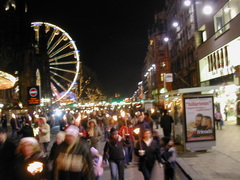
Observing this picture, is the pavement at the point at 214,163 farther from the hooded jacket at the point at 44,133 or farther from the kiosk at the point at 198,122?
the hooded jacket at the point at 44,133

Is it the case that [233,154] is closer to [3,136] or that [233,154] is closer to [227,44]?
[3,136]

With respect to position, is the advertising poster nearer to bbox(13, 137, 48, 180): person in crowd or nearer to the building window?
bbox(13, 137, 48, 180): person in crowd

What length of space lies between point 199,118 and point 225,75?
49.5ft

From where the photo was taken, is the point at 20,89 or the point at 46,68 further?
the point at 46,68

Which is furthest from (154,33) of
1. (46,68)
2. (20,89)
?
(20,89)

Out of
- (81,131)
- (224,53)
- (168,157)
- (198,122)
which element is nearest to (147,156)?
(168,157)

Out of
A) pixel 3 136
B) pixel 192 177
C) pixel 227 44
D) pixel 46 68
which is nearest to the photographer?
pixel 3 136

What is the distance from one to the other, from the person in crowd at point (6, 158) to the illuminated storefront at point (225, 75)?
1842 centimetres

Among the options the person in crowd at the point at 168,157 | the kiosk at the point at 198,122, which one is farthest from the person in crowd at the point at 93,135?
the kiosk at the point at 198,122

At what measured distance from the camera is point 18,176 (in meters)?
4.71

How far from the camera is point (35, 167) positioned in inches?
184

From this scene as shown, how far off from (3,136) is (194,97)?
807 centimetres

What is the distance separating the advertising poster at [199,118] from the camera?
11836mm

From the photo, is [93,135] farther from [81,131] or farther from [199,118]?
[199,118]
